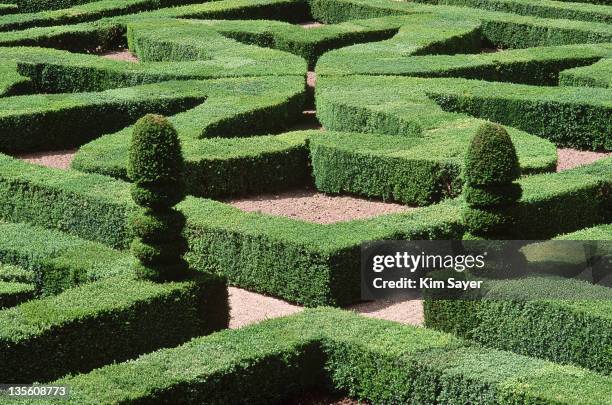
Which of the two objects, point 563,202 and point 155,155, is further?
point 563,202

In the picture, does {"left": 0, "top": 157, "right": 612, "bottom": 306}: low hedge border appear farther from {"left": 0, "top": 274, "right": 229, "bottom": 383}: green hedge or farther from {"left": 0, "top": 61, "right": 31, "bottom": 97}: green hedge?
{"left": 0, "top": 61, "right": 31, "bottom": 97}: green hedge

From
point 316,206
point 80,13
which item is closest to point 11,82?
point 316,206

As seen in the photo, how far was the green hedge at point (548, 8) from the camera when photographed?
32469 mm

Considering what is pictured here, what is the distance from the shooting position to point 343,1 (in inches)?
1395

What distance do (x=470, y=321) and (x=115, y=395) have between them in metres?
4.73

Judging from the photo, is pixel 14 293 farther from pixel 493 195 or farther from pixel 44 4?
pixel 44 4

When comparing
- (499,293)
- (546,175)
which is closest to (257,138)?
(546,175)

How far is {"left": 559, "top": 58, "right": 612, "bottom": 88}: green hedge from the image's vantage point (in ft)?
83.3

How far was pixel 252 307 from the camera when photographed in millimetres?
16844

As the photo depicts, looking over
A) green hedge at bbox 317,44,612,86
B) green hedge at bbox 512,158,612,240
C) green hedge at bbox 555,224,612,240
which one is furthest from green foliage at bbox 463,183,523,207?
green hedge at bbox 317,44,612,86

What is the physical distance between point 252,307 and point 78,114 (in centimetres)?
915

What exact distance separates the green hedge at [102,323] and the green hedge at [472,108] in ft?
26.5

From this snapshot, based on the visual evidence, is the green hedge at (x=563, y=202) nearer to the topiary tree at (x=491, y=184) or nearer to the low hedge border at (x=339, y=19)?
the topiary tree at (x=491, y=184)

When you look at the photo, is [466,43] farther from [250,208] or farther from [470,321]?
[470,321]
